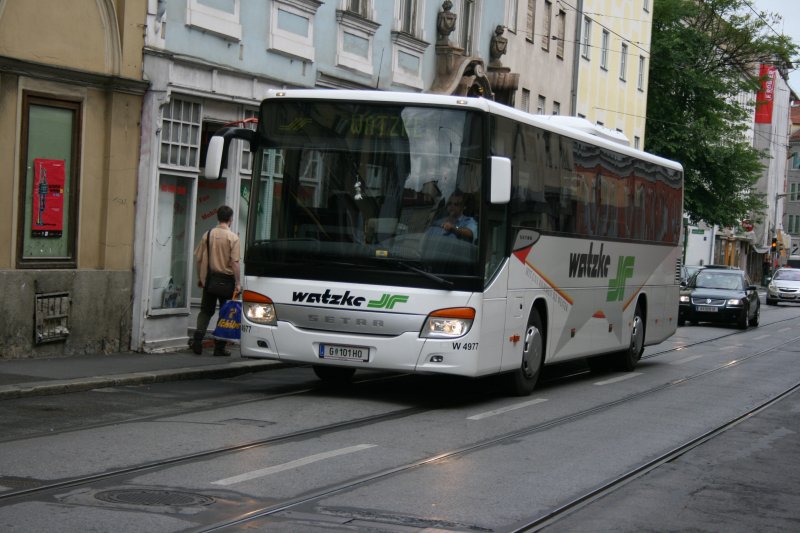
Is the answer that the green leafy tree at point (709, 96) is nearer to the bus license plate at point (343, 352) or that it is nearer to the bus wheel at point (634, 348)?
the bus wheel at point (634, 348)

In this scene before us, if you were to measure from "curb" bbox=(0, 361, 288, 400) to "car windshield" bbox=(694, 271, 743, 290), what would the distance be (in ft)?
72.8

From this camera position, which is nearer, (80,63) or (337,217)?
(337,217)

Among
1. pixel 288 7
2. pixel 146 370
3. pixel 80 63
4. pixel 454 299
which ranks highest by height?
pixel 288 7

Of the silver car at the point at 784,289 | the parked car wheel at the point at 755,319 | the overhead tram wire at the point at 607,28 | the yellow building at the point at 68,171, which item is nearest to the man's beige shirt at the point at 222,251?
the yellow building at the point at 68,171

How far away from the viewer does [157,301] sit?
1822 centimetres

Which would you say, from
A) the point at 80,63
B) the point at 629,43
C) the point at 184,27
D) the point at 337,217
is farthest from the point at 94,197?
the point at 629,43

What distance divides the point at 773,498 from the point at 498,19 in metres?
25.3

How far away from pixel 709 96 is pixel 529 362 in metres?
45.9

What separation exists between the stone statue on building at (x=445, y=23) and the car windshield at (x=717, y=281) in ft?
41.6

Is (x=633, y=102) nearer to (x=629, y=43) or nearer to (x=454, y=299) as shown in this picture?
(x=629, y=43)

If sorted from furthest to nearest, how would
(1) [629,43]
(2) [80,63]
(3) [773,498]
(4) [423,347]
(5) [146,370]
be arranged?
(1) [629,43], (2) [80,63], (5) [146,370], (4) [423,347], (3) [773,498]

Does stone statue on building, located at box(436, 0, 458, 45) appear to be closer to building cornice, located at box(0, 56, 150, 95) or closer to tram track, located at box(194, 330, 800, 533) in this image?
building cornice, located at box(0, 56, 150, 95)

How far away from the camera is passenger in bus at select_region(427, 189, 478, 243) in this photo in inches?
504

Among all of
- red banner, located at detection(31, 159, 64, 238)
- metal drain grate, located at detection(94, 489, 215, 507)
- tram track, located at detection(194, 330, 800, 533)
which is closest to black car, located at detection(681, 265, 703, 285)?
tram track, located at detection(194, 330, 800, 533)
